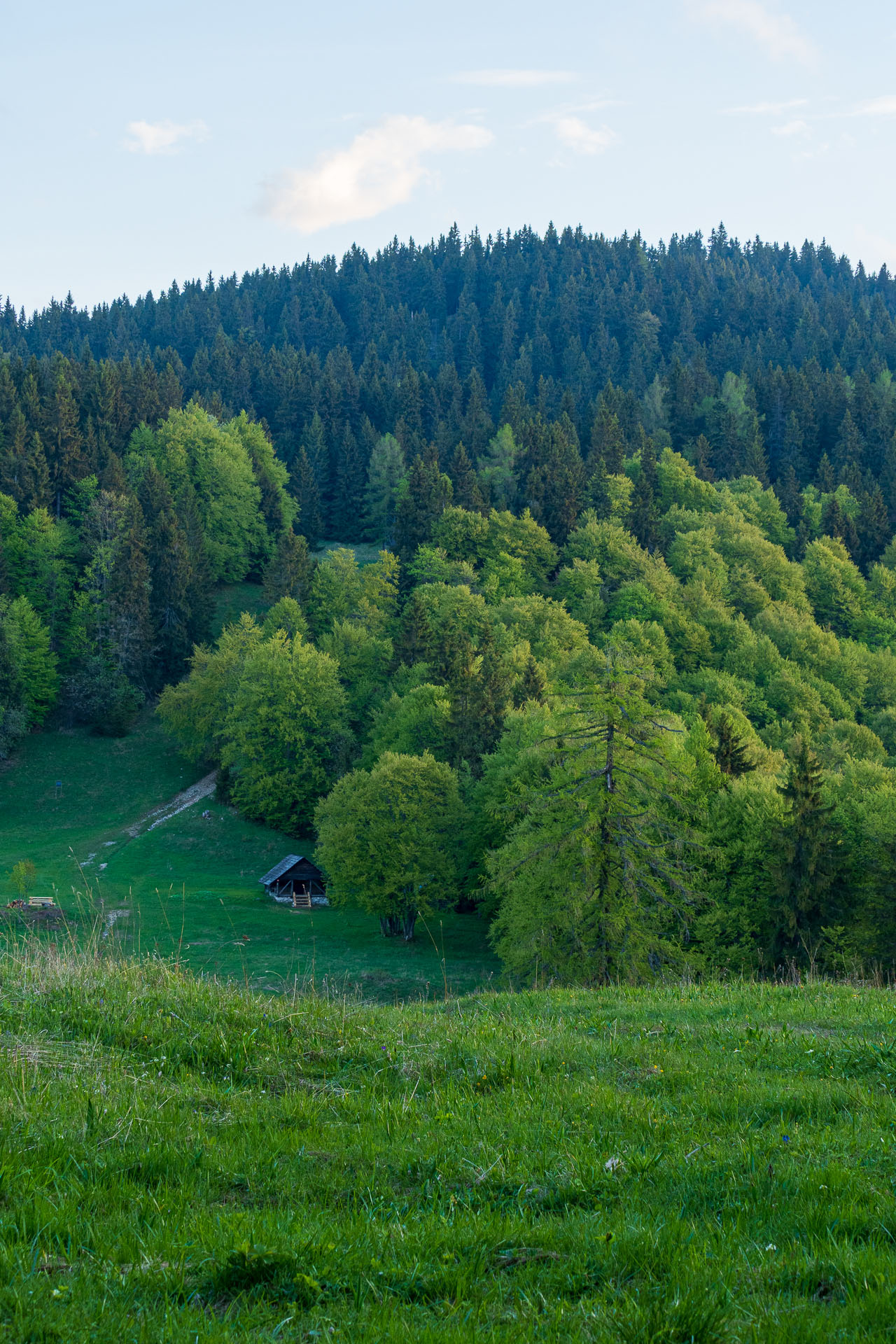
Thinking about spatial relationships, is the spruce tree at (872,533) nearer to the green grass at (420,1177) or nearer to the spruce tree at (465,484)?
the spruce tree at (465,484)

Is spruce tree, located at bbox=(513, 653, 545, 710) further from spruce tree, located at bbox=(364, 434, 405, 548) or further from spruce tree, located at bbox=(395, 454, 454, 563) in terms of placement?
spruce tree, located at bbox=(364, 434, 405, 548)

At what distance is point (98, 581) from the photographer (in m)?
86.8

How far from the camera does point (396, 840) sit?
168 ft

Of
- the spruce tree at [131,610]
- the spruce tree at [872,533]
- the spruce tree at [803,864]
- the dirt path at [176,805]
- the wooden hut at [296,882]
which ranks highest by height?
the spruce tree at [872,533]

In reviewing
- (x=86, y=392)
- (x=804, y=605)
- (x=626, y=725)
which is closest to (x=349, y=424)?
(x=86, y=392)

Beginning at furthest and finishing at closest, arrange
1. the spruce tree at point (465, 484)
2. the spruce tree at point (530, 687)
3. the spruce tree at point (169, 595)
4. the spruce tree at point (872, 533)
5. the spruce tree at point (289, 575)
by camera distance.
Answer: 1. the spruce tree at point (872, 533)
2. the spruce tree at point (465, 484)
3. the spruce tree at point (289, 575)
4. the spruce tree at point (169, 595)
5. the spruce tree at point (530, 687)

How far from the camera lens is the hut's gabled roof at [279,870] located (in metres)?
57.0

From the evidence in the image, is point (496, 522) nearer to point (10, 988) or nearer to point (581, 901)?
point (581, 901)

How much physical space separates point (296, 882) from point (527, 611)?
3270 centimetres

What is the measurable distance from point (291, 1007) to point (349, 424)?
128 m

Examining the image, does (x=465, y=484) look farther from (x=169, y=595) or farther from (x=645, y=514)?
(x=169, y=595)

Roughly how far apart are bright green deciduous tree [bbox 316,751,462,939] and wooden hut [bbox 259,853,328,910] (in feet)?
11.4

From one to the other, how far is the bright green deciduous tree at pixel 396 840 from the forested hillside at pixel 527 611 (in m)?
0.24

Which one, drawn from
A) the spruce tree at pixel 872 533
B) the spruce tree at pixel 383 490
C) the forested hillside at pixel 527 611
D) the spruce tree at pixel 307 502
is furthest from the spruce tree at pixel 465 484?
the spruce tree at pixel 872 533
